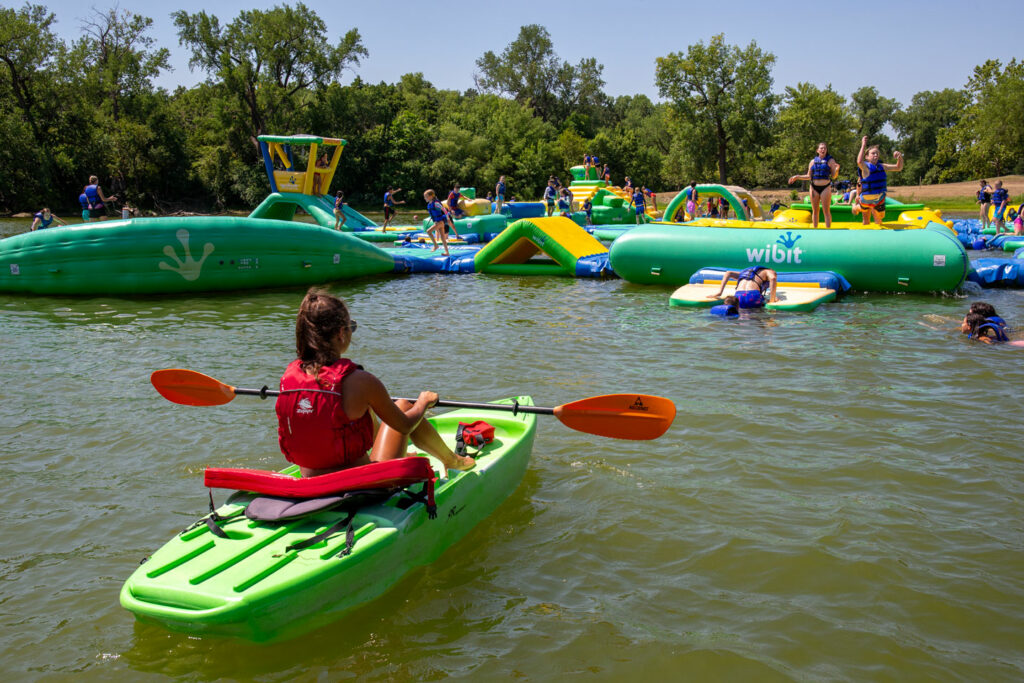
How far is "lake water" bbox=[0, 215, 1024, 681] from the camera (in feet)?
10.8

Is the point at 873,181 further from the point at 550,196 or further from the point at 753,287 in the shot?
the point at 550,196

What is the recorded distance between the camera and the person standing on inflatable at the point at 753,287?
34.3 ft

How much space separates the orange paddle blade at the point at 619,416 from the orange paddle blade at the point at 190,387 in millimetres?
2084

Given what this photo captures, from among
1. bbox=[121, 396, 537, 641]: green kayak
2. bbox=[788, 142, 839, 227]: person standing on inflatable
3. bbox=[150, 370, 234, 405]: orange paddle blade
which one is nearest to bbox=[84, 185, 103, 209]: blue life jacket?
bbox=[150, 370, 234, 405]: orange paddle blade

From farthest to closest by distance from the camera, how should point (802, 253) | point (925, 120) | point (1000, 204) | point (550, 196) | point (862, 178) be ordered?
point (925, 120), point (550, 196), point (1000, 204), point (862, 178), point (802, 253)

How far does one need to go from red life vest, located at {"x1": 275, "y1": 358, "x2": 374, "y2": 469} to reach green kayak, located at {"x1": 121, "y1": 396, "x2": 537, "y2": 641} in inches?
10.8

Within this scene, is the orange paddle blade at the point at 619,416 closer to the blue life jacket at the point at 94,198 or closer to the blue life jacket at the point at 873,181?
the blue life jacket at the point at 873,181

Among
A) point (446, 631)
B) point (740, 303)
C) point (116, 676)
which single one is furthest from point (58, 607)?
point (740, 303)

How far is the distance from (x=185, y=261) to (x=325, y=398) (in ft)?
32.9

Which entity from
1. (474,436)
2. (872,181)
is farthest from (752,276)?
(474,436)

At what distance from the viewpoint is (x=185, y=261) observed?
40.2 ft

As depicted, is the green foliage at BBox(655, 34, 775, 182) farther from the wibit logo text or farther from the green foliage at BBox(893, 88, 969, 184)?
the wibit logo text

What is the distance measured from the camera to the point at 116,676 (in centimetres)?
316

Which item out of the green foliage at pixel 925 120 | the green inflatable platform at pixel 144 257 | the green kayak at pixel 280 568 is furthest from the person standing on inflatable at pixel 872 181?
the green foliage at pixel 925 120
